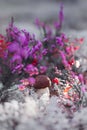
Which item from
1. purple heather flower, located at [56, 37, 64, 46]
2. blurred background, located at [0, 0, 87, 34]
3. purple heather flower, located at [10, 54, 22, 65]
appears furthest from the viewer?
blurred background, located at [0, 0, 87, 34]

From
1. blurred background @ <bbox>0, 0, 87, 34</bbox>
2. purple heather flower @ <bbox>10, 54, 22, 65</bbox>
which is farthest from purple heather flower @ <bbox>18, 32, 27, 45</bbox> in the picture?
blurred background @ <bbox>0, 0, 87, 34</bbox>

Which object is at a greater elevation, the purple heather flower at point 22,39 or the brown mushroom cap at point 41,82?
the purple heather flower at point 22,39

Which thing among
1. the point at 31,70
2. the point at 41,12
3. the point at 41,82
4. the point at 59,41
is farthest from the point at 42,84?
the point at 41,12

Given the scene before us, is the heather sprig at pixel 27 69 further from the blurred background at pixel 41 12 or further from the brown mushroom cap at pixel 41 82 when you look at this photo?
the blurred background at pixel 41 12

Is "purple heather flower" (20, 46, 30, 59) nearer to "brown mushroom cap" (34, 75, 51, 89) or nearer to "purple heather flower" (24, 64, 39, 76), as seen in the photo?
"purple heather flower" (24, 64, 39, 76)

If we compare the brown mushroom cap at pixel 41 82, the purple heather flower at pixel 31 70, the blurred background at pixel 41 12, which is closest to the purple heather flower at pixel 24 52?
the purple heather flower at pixel 31 70

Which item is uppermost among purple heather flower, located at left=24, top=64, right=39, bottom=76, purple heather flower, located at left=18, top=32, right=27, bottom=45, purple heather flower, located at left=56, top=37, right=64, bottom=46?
purple heather flower, located at left=18, top=32, right=27, bottom=45

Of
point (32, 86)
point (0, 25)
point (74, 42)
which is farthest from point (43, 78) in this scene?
point (0, 25)
